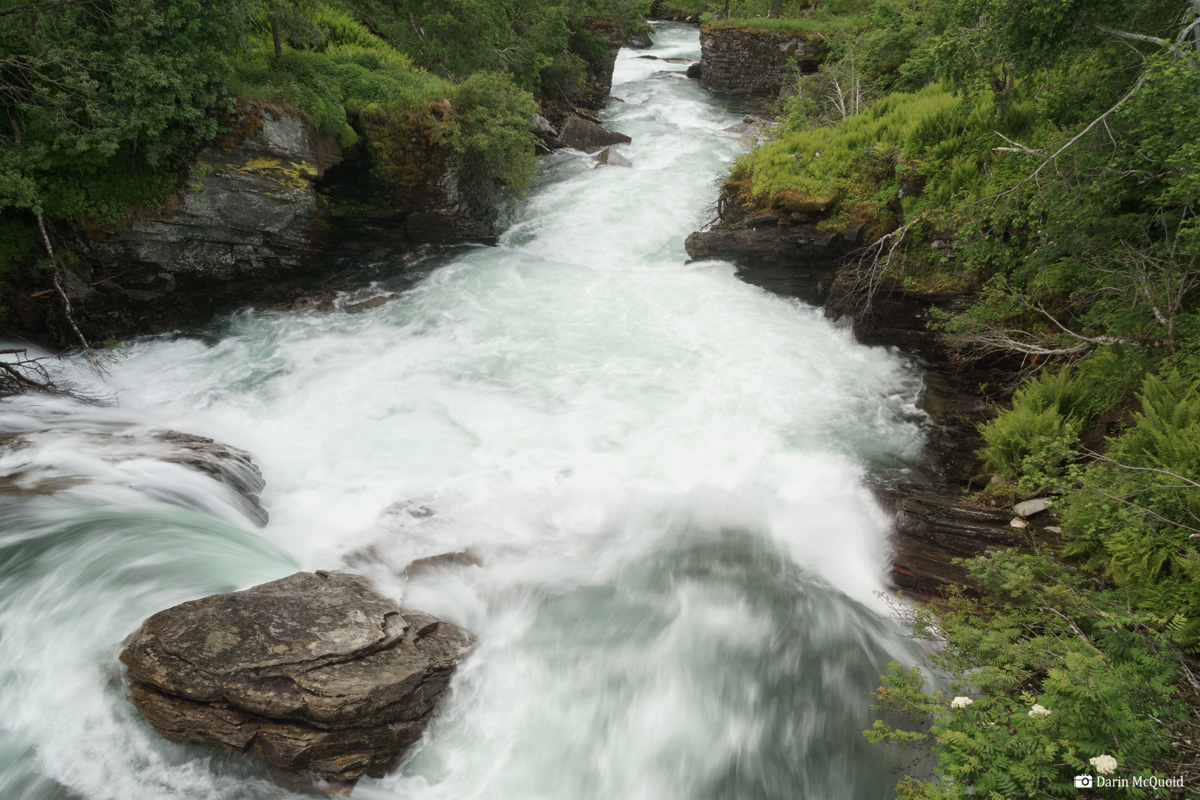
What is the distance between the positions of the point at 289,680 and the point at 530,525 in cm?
309

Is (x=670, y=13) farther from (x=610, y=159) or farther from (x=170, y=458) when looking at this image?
(x=170, y=458)

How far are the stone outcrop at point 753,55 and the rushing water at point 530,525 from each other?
16.0 m

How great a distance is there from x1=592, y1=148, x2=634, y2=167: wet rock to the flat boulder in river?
1466 centimetres

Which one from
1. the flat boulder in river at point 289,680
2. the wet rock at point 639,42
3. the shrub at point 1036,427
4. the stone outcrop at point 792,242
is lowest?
the flat boulder in river at point 289,680

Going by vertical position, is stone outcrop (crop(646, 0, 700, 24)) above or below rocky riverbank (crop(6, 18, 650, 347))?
above

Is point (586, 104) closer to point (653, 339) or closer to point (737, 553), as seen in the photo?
point (653, 339)

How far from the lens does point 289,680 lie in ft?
14.9

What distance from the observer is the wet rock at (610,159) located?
16.8m

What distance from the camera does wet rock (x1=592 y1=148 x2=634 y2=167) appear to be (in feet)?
55.1

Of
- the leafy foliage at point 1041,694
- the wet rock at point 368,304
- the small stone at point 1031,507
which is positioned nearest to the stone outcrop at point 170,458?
the wet rock at point 368,304

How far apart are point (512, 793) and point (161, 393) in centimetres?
781

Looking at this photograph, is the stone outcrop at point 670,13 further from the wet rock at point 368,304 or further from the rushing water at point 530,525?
the wet rock at point 368,304

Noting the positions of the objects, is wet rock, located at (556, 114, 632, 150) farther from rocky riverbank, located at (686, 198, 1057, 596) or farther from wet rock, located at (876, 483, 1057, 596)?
wet rock, located at (876, 483, 1057, 596)

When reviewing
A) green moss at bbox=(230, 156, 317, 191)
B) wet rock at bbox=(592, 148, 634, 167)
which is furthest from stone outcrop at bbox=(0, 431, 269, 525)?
wet rock at bbox=(592, 148, 634, 167)
